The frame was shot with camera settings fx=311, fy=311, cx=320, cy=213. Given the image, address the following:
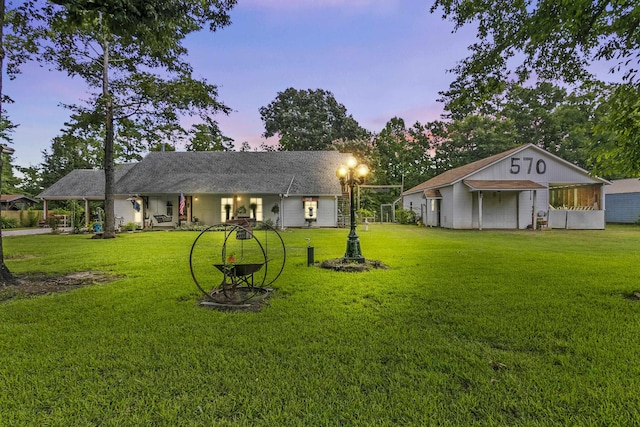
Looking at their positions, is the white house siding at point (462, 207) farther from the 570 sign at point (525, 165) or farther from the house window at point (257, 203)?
the house window at point (257, 203)

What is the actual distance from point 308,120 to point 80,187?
2626 centimetres

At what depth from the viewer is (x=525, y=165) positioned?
63.3 feet

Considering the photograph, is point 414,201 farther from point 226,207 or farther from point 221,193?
point 221,193

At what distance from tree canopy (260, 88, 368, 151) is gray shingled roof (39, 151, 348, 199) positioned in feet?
51.6

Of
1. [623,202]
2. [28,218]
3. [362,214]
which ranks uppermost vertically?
[623,202]

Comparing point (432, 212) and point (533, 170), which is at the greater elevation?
point (533, 170)

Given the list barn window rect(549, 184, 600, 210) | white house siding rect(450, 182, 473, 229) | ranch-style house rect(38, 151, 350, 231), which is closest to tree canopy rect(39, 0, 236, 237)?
ranch-style house rect(38, 151, 350, 231)

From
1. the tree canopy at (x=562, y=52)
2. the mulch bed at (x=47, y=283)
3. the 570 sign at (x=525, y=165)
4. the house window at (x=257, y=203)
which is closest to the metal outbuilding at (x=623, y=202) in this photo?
the 570 sign at (x=525, y=165)

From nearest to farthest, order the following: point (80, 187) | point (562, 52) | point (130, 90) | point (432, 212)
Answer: point (562, 52) < point (130, 90) < point (432, 212) < point (80, 187)

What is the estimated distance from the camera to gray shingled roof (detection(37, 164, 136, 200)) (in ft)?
72.4

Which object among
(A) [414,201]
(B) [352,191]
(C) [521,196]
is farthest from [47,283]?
(A) [414,201]

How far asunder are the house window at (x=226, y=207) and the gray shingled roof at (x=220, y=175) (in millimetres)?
1022

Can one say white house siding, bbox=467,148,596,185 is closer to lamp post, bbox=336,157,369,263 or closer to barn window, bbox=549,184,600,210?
barn window, bbox=549,184,600,210

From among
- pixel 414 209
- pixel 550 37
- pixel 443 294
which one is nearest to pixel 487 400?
pixel 443 294
